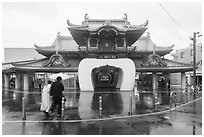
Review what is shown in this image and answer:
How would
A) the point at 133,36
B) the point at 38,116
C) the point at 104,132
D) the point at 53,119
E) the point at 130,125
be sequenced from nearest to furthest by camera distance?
the point at 104,132
the point at 130,125
the point at 53,119
the point at 38,116
the point at 133,36

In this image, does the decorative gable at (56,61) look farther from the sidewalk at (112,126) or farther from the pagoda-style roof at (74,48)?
the sidewalk at (112,126)

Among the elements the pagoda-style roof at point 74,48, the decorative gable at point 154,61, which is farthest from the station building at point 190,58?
the decorative gable at point 154,61

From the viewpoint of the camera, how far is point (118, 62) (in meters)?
23.7

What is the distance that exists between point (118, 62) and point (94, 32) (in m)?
4.38

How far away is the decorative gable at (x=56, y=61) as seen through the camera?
27.0 m

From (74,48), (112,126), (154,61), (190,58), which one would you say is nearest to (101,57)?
(154,61)

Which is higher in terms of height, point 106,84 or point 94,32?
point 94,32

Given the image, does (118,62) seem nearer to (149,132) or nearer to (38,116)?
(38,116)

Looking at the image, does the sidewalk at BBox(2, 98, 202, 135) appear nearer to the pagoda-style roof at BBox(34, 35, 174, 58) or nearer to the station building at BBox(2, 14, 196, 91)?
the station building at BBox(2, 14, 196, 91)

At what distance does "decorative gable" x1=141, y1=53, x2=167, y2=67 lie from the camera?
2750 centimetres

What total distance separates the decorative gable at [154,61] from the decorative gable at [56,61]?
35.1 ft

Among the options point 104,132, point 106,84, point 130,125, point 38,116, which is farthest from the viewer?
point 106,84

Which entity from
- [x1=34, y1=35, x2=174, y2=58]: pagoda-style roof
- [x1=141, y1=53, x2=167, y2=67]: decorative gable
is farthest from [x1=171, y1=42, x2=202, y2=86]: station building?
[x1=141, y1=53, x2=167, y2=67]: decorative gable

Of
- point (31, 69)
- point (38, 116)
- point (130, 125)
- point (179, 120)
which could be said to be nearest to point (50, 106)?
point (38, 116)
